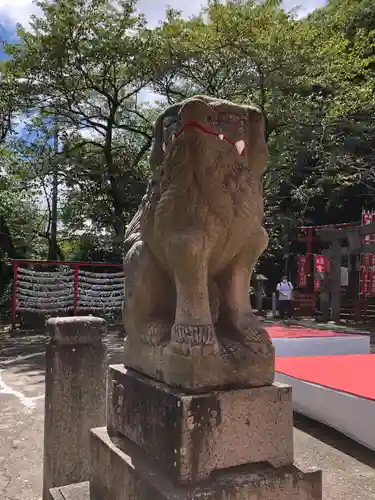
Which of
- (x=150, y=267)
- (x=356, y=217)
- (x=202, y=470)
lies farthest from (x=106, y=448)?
(x=356, y=217)

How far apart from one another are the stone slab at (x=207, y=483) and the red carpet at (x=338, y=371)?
83.0 inches

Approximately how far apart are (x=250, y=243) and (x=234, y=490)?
0.98m

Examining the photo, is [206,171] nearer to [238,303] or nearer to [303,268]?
[238,303]

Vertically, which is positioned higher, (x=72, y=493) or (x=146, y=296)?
(x=146, y=296)

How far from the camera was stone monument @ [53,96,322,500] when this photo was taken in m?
1.86

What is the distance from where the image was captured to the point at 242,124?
2.09m

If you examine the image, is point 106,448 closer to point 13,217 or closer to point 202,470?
point 202,470

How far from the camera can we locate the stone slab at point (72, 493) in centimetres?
250

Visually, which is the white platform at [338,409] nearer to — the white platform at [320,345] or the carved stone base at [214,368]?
the white platform at [320,345]

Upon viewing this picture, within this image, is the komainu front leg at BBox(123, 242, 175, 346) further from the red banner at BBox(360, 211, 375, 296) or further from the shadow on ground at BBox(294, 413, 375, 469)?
the red banner at BBox(360, 211, 375, 296)

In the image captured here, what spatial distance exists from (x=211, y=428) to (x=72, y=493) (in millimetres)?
1152

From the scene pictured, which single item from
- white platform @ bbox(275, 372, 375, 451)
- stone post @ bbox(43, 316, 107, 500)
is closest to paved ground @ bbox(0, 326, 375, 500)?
white platform @ bbox(275, 372, 375, 451)

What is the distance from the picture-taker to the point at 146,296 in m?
2.25

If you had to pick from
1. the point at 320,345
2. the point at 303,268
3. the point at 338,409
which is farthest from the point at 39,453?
the point at 303,268
